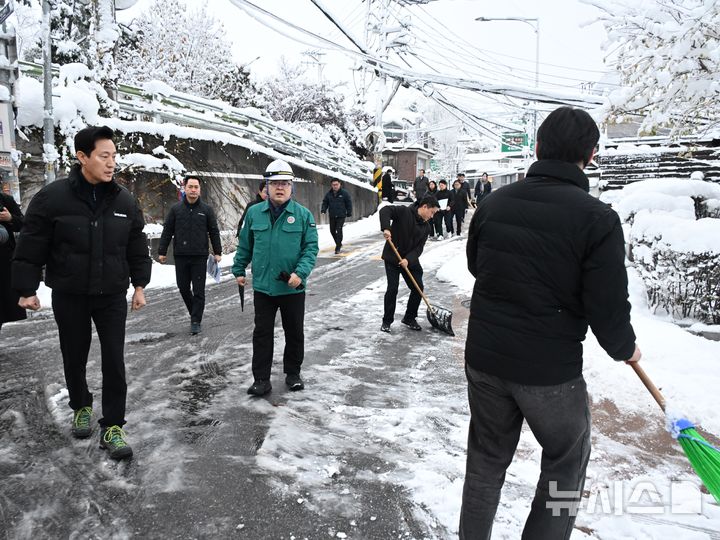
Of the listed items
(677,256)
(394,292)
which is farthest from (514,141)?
(677,256)

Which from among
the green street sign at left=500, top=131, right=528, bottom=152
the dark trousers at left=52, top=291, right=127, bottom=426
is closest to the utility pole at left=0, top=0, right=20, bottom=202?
the dark trousers at left=52, top=291, right=127, bottom=426

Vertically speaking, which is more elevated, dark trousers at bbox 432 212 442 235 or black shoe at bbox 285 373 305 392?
dark trousers at bbox 432 212 442 235

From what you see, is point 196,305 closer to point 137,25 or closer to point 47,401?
point 47,401

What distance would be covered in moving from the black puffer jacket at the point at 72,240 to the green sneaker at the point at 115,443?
3.10 ft

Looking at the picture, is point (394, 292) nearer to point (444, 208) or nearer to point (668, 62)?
point (668, 62)

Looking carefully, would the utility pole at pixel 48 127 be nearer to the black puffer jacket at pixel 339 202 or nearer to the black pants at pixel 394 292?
the black pants at pixel 394 292

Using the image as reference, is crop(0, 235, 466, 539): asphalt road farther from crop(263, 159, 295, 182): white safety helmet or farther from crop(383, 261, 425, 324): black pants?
crop(263, 159, 295, 182): white safety helmet

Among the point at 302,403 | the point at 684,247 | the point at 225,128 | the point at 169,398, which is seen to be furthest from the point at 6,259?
the point at 225,128

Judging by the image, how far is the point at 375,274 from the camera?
446 inches

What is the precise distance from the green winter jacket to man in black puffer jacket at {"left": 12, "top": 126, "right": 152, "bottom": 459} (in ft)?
3.87

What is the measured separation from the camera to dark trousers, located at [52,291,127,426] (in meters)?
3.60

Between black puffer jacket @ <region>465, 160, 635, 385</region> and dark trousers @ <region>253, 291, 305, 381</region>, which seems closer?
black puffer jacket @ <region>465, 160, 635, 385</region>

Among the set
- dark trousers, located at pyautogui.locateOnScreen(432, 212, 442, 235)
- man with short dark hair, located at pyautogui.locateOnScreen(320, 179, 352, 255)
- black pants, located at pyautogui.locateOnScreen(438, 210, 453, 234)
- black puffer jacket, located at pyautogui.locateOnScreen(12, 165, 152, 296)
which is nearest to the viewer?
black puffer jacket, located at pyautogui.locateOnScreen(12, 165, 152, 296)

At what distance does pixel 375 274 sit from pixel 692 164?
330 inches
